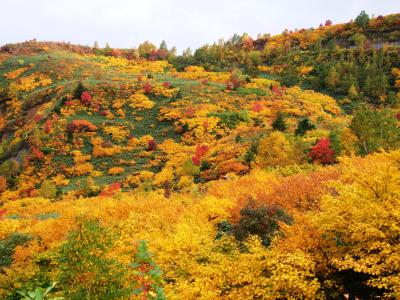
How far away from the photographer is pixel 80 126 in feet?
218

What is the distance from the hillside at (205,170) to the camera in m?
14.8

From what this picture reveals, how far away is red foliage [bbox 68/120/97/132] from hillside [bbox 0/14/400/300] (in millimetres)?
241

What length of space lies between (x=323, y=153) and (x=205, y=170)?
1388 centimetres

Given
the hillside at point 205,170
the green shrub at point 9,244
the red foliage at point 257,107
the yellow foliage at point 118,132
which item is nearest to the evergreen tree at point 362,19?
the hillside at point 205,170

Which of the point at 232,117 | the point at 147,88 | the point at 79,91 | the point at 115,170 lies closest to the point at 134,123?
the point at 147,88

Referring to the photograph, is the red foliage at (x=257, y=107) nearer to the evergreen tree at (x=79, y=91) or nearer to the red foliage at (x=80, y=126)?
the red foliage at (x=80, y=126)

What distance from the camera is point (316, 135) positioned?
4716 centimetres

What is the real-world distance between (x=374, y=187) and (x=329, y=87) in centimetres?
8279

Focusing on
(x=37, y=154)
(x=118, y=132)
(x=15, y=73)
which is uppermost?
(x=15, y=73)

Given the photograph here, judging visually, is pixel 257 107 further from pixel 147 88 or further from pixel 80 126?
pixel 80 126

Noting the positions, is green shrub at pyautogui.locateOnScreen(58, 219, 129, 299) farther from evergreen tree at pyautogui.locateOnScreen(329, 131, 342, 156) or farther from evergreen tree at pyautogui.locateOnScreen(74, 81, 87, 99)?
evergreen tree at pyautogui.locateOnScreen(74, 81, 87, 99)

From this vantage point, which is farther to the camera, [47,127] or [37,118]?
[37,118]

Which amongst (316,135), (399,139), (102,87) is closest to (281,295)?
(399,139)

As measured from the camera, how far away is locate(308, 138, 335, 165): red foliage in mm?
37434
